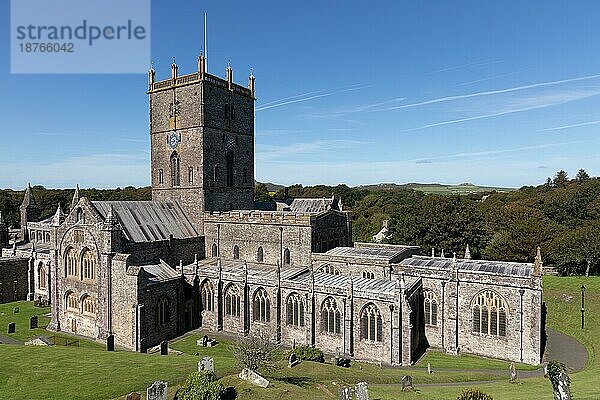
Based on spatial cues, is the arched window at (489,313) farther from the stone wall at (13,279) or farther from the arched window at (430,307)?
the stone wall at (13,279)

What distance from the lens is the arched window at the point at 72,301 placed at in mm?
36906

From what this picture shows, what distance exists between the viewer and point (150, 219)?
40.1 meters

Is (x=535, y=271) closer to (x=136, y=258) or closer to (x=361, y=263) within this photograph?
(x=361, y=263)

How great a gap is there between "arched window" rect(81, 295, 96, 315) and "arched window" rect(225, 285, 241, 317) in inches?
452

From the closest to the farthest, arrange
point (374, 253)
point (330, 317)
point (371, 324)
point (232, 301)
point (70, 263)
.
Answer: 1. point (371, 324)
2. point (330, 317)
3. point (232, 301)
4. point (70, 263)
5. point (374, 253)

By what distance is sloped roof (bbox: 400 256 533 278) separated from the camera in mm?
32406

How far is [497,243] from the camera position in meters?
59.2

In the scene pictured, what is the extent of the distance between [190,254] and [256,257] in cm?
698

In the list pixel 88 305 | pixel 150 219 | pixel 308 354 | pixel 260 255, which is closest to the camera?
pixel 308 354

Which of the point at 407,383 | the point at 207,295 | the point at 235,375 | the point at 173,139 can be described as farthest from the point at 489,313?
the point at 173,139

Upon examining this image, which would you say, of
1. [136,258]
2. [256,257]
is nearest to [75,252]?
[136,258]

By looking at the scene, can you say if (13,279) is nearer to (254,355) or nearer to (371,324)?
(254,355)

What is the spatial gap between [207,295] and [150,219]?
9538mm

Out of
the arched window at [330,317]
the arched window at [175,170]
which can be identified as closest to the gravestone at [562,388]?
the arched window at [330,317]
